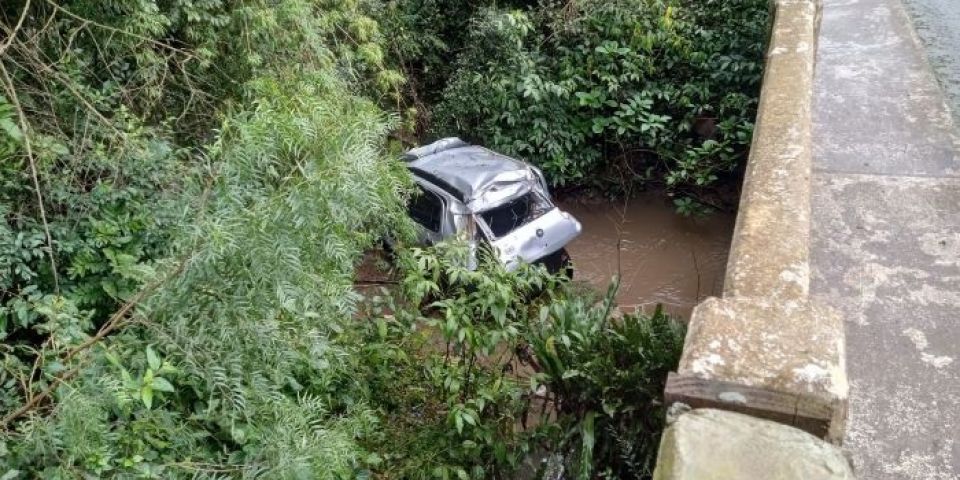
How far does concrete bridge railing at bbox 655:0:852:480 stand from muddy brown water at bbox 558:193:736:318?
216 inches

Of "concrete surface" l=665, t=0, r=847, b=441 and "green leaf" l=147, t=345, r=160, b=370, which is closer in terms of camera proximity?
"concrete surface" l=665, t=0, r=847, b=441

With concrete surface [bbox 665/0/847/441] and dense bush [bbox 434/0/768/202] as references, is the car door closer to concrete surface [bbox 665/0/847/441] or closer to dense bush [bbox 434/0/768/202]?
dense bush [bbox 434/0/768/202]

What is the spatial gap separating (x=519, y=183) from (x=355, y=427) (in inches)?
181

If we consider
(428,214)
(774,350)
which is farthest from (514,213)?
(774,350)

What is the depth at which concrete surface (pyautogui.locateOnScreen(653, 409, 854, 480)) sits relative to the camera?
171 centimetres

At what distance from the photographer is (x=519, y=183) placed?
7641mm

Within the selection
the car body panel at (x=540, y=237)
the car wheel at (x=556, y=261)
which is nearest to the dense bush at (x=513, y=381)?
the car body panel at (x=540, y=237)

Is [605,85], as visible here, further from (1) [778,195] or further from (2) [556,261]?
(1) [778,195]

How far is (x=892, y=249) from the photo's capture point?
3.78 metres

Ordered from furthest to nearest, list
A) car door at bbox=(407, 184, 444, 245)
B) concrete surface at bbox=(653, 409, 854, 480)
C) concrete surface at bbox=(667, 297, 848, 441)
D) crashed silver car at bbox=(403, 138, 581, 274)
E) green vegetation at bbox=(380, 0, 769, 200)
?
1. green vegetation at bbox=(380, 0, 769, 200)
2. car door at bbox=(407, 184, 444, 245)
3. crashed silver car at bbox=(403, 138, 581, 274)
4. concrete surface at bbox=(667, 297, 848, 441)
5. concrete surface at bbox=(653, 409, 854, 480)

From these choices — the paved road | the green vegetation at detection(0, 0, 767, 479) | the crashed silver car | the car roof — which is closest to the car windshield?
the crashed silver car

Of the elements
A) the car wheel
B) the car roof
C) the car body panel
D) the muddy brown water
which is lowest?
the muddy brown water

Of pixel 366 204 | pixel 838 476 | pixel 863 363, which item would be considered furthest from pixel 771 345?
pixel 366 204

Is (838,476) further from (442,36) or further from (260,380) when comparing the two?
(442,36)
